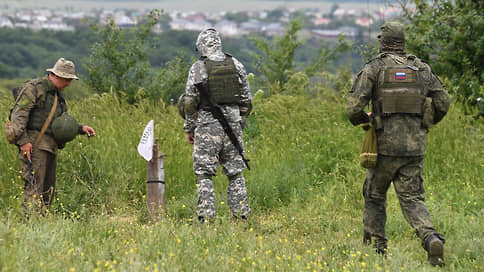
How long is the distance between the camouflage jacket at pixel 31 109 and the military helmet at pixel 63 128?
9 centimetres

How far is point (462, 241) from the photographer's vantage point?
5254 millimetres

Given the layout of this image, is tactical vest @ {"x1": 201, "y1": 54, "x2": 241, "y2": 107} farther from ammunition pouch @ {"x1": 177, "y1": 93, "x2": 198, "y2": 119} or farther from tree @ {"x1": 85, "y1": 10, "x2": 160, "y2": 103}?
tree @ {"x1": 85, "y1": 10, "x2": 160, "y2": 103}

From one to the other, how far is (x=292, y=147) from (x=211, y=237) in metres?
3.82

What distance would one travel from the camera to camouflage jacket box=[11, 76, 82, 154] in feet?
19.1

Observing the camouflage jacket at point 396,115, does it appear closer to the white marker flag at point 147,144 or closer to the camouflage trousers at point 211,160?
the camouflage trousers at point 211,160

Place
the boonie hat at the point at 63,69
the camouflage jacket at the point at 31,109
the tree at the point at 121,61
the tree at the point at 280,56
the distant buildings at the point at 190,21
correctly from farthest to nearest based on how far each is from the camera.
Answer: the distant buildings at the point at 190,21 → the tree at the point at 280,56 → the tree at the point at 121,61 → the boonie hat at the point at 63,69 → the camouflage jacket at the point at 31,109

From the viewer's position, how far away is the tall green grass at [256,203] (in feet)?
14.1

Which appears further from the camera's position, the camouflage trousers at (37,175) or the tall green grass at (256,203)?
the camouflage trousers at (37,175)

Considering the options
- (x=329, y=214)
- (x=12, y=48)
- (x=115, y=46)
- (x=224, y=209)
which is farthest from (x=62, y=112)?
(x=12, y=48)

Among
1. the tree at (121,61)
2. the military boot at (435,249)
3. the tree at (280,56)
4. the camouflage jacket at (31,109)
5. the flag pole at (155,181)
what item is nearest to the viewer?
the military boot at (435,249)

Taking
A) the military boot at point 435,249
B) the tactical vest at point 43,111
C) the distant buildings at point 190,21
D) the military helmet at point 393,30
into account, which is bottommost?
the military boot at point 435,249

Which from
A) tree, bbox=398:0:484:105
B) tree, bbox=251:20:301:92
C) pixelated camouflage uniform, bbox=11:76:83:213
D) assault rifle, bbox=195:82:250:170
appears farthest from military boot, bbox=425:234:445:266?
tree, bbox=251:20:301:92

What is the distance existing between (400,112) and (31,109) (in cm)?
388

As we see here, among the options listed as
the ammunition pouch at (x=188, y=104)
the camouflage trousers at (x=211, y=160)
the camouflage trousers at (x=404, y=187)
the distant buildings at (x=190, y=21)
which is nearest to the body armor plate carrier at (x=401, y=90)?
the camouflage trousers at (x=404, y=187)
